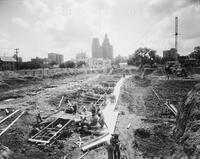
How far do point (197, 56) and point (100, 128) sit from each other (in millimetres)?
70447

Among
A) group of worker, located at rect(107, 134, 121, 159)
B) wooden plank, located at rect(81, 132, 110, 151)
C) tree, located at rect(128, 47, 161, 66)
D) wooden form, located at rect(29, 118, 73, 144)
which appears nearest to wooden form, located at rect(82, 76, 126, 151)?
wooden plank, located at rect(81, 132, 110, 151)

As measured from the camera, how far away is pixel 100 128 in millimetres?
8625

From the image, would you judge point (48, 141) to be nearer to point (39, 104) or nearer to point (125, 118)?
point (125, 118)

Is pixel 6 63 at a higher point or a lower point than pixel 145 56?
lower

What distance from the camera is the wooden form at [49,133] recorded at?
24.0 ft

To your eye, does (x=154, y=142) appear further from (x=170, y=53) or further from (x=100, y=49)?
(x=100, y=49)

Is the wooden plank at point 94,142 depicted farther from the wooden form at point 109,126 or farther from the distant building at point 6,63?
the distant building at point 6,63

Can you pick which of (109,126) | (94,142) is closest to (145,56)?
(109,126)

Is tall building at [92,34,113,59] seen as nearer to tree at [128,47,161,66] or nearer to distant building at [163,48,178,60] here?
distant building at [163,48,178,60]

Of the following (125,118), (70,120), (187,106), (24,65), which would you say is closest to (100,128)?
(70,120)

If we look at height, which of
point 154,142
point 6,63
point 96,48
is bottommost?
point 154,142

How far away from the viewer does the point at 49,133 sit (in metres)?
8.09

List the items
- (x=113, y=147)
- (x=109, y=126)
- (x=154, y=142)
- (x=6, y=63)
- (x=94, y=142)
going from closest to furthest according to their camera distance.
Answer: (x=113, y=147)
(x=94, y=142)
(x=154, y=142)
(x=109, y=126)
(x=6, y=63)

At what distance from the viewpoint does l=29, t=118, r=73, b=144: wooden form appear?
7.31 metres
